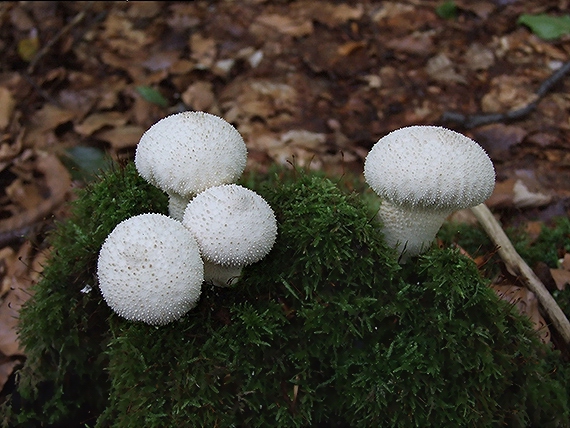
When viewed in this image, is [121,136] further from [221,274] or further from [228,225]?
[228,225]

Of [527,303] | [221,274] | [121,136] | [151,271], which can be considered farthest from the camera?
[121,136]

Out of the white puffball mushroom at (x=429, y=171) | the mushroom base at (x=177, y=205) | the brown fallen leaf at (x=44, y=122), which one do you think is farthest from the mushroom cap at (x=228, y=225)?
the brown fallen leaf at (x=44, y=122)

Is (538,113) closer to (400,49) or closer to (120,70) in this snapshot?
(400,49)

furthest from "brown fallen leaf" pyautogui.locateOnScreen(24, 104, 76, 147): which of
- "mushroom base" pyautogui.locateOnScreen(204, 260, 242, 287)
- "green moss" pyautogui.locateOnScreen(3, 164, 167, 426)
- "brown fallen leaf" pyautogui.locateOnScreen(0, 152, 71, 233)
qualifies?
"mushroom base" pyautogui.locateOnScreen(204, 260, 242, 287)

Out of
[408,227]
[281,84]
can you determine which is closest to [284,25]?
[281,84]

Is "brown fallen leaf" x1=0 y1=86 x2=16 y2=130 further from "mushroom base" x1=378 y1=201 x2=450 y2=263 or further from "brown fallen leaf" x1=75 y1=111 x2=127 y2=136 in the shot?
"mushroom base" x1=378 y1=201 x2=450 y2=263
